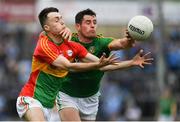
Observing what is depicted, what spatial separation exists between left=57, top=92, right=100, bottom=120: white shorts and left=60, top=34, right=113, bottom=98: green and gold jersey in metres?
0.08

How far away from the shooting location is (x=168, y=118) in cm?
2395

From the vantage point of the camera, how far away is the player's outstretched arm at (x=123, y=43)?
1429 cm

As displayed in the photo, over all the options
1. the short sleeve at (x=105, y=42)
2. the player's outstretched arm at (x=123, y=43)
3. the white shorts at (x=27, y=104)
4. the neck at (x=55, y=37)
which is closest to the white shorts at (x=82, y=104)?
the short sleeve at (x=105, y=42)

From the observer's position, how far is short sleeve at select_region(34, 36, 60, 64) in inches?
527

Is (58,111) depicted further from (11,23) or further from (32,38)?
(11,23)

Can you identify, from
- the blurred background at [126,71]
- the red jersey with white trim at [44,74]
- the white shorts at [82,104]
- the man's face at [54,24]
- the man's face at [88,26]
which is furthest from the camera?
the blurred background at [126,71]

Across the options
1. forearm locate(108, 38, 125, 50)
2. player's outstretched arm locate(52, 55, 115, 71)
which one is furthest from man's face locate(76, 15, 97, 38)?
player's outstretched arm locate(52, 55, 115, 71)

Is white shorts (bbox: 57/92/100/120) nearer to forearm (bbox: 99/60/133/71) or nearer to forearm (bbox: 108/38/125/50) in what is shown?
forearm (bbox: 108/38/125/50)

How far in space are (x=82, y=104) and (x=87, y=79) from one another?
53cm

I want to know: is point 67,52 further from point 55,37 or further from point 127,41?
point 127,41

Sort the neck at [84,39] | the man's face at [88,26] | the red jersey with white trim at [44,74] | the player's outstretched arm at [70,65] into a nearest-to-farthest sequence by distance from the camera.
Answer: the player's outstretched arm at [70,65]
the red jersey with white trim at [44,74]
the man's face at [88,26]
the neck at [84,39]

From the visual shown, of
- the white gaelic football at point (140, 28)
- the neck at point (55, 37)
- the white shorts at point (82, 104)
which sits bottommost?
the white shorts at point (82, 104)

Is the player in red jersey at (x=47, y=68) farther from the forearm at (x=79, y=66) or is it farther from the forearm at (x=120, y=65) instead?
the forearm at (x=120, y=65)

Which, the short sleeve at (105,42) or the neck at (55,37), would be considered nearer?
the neck at (55,37)
